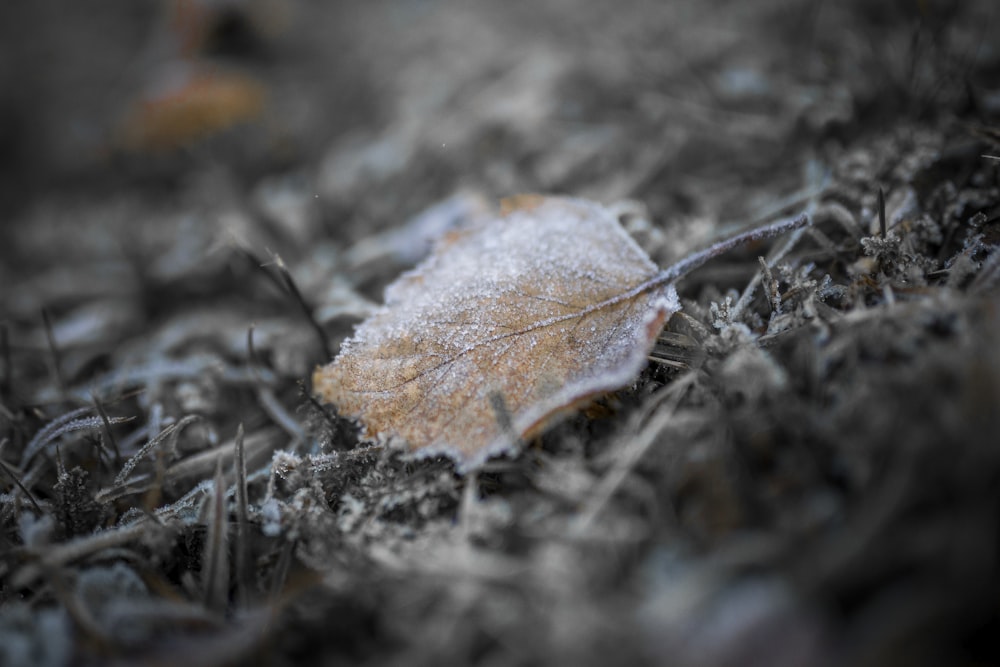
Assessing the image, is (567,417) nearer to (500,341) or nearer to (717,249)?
(500,341)

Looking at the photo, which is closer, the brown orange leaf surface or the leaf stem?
the brown orange leaf surface

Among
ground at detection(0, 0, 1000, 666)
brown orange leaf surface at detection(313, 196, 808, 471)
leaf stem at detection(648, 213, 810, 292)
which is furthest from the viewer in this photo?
leaf stem at detection(648, 213, 810, 292)

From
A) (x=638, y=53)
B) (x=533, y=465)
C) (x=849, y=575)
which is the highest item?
(x=638, y=53)

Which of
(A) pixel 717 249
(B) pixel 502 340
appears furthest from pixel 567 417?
(A) pixel 717 249

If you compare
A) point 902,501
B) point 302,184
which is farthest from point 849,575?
point 302,184

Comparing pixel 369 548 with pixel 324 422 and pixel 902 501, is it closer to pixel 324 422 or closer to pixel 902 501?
pixel 324 422
